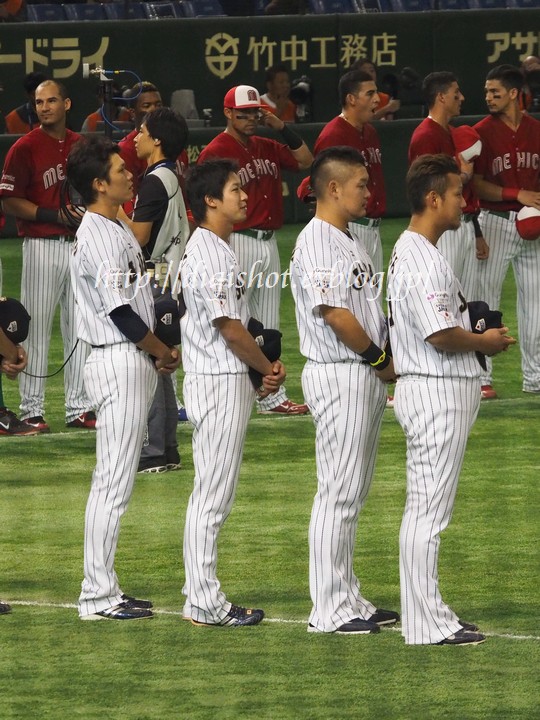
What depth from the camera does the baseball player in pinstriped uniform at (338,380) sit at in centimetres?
537

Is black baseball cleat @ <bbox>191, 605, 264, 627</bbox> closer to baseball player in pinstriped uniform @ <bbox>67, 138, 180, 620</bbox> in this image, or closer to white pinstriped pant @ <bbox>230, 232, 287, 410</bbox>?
baseball player in pinstriped uniform @ <bbox>67, 138, 180, 620</bbox>

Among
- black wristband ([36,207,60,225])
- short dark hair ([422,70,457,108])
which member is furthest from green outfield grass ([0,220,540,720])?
short dark hair ([422,70,457,108])

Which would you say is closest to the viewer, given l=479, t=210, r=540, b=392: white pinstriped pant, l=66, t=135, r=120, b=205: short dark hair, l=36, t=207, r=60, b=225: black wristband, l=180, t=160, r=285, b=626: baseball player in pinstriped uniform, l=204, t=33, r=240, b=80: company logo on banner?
l=180, t=160, r=285, b=626: baseball player in pinstriped uniform

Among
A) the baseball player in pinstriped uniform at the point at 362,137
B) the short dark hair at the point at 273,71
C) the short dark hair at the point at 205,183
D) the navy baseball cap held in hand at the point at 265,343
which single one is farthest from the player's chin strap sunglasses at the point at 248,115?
the short dark hair at the point at 273,71

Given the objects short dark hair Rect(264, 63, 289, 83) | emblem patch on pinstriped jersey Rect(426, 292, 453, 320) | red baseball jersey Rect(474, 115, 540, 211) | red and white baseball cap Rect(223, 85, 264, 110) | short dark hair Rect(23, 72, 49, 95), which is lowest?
emblem patch on pinstriped jersey Rect(426, 292, 453, 320)

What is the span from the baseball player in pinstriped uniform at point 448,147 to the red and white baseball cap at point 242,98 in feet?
3.40

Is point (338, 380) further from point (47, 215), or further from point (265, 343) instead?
point (47, 215)

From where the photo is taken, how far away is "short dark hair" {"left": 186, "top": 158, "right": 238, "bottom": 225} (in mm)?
5539

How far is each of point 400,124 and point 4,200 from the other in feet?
26.3

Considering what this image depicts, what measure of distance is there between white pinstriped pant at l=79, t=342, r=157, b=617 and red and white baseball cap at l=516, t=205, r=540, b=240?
15.4 ft

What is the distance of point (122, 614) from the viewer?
221 inches

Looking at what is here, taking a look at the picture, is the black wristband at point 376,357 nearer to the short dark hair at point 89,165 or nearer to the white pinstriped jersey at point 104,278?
the white pinstriped jersey at point 104,278

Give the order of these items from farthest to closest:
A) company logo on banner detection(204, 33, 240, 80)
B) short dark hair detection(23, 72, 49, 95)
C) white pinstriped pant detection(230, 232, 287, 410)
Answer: company logo on banner detection(204, 33, 240, 80) < short dark hair detection(23, 72, 49, 95) < white pinstriped pant detection(230, 232, 287, 410)

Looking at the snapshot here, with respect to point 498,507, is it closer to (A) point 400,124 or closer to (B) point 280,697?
(B) point 280,697
